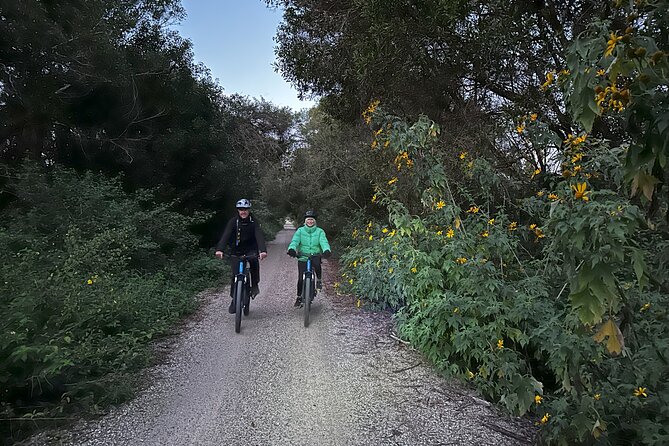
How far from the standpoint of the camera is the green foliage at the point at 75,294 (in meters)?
3.31

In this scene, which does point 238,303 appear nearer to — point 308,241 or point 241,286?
point 241,286

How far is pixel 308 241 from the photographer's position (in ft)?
21.9

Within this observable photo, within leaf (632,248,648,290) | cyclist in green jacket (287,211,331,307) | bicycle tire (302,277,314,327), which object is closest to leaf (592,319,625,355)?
leaf (632,248,648,290)

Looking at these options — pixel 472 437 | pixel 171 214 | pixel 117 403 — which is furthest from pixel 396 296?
pixel 171 214

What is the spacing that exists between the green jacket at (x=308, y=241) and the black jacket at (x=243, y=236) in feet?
2.02

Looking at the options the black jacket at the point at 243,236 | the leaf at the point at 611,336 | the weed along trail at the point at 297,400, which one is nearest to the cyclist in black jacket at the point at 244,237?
the black jacket at the point at 243,236

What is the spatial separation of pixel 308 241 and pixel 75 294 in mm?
3338

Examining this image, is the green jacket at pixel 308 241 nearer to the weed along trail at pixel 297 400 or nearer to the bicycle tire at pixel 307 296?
the bicycle tire at pixel 307 296

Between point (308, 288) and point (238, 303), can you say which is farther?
point (308, 288)

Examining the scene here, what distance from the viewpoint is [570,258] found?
1.77m

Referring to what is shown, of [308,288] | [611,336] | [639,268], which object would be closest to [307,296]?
[308,288]

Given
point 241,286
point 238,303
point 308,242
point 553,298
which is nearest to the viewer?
point 553,298

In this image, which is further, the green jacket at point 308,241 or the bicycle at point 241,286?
the green jacket at point 308,241

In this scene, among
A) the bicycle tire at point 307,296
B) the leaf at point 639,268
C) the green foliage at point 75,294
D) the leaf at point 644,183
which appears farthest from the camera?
the bicycle tire at point 307,296
